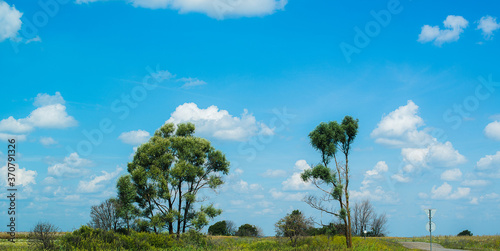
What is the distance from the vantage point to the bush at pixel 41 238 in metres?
24.5

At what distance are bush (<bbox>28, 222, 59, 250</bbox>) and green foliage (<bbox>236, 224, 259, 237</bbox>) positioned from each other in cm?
5032

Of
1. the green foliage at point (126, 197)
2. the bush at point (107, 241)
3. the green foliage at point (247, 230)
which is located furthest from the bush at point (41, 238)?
the green foliage at point (247, 230)

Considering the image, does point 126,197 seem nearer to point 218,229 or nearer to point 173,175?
point 173,175

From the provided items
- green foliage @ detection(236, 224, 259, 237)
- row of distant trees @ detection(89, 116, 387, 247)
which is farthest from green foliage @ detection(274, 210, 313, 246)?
green foliage @ detection(236, 224, 259, 237)

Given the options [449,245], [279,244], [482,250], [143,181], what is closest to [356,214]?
[449,245]

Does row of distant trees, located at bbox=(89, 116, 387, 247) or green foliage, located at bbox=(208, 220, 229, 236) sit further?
green foliage, located at bbox=(208, 220, 229, 236)

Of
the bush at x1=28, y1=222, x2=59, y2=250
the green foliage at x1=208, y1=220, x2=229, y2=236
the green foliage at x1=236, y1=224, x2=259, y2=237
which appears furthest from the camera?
the green foliage at x1=208, y1=220, x2=229, y2=236

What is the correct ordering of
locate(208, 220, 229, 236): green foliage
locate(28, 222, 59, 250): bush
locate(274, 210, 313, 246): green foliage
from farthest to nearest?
1. locate(208, 220, 229, 236): green foliage
2. locate(274, 210, 313, 246): green foliage
3. locate(28, 222, 59, 250): bush

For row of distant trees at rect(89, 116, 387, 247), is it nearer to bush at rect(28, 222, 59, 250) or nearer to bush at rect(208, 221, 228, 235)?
bush at rect(28, 222, 59, 250)

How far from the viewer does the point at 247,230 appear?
240 ft

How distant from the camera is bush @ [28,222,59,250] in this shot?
24500mm

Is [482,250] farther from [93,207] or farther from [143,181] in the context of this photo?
[93,207]

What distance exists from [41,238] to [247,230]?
51817 millimetres

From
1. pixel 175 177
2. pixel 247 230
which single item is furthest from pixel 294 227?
pixel 247 230
